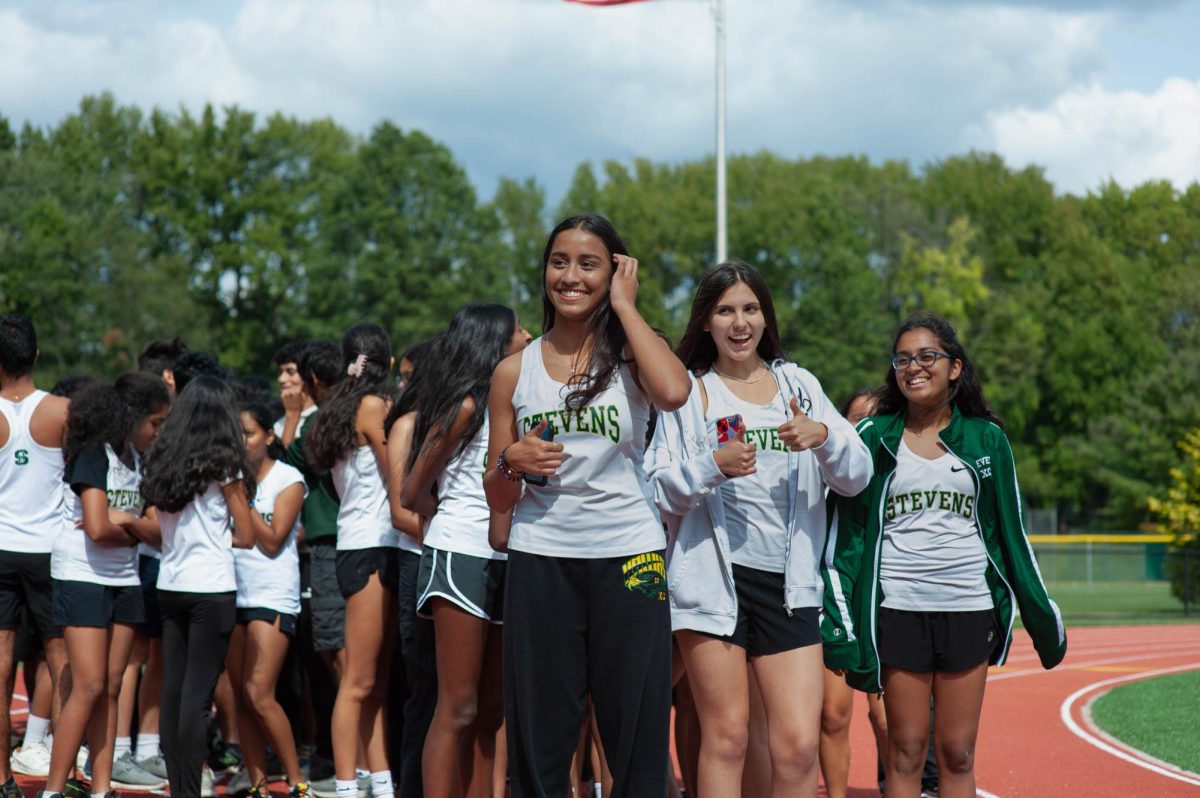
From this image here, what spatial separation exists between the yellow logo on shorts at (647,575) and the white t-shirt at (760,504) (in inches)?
33.6

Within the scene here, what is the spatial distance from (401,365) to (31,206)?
42.1 m

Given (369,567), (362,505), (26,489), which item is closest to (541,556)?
(369,567)

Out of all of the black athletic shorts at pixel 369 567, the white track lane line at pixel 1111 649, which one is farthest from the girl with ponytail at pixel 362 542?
the white track lane line at pixel 1111 649

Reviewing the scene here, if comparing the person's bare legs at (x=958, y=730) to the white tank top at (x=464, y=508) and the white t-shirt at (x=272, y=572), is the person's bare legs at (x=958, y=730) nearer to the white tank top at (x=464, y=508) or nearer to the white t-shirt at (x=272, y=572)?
the white tank top at (x=464, y=508)

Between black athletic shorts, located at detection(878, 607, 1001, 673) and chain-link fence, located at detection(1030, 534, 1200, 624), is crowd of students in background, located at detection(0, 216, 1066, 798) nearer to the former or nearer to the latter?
black athletic shorts, located at detection(878, 607, 1001, 673)

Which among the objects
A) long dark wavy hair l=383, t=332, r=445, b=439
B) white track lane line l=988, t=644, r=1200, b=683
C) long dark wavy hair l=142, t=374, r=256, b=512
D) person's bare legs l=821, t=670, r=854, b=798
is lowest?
white track lane line l=988, t=644, r=1200, b=683

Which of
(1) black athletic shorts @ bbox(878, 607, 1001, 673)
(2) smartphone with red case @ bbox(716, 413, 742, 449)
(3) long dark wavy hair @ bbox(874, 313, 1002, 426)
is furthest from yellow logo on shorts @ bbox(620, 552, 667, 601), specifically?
(3) long dark wavy hair @ bbox(874, 313, 1002, 426)

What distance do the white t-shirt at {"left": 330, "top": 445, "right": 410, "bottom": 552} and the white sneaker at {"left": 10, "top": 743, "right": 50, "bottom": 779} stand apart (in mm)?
2699

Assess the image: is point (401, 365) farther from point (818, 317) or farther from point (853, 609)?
point (818, 317)

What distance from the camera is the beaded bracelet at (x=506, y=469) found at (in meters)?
4.23

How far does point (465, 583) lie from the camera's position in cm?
532

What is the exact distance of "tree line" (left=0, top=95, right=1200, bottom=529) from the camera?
4759 centimetres

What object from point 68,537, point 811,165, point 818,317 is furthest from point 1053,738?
point 811,165

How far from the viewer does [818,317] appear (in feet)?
182
